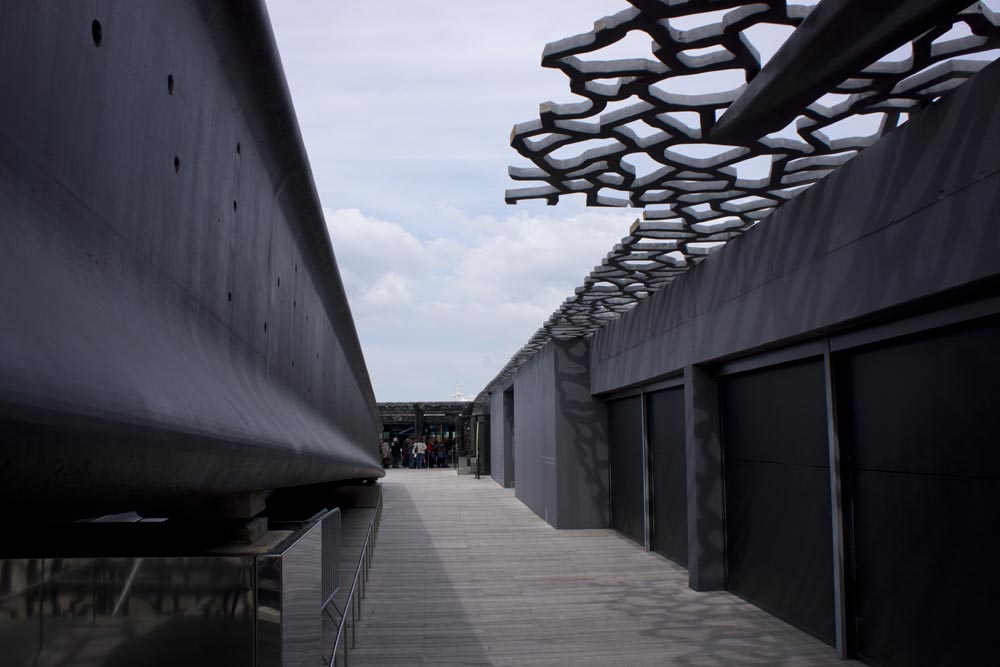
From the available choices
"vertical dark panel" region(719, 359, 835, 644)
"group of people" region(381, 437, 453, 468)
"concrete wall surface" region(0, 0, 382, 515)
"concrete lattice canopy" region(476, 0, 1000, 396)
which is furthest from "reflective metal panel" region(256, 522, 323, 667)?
"group of people" region(381, 437, 453, 468)

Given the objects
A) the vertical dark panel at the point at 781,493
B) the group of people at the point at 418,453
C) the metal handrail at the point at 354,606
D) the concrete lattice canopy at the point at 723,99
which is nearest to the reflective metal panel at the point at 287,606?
the metal handrail at the point at 354,606

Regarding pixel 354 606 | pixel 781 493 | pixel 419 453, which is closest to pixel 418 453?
pixel 419 453

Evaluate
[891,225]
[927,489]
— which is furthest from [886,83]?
[927,489]

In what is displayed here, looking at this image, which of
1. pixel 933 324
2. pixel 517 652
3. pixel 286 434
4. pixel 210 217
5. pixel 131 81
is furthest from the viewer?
pixel 517 652

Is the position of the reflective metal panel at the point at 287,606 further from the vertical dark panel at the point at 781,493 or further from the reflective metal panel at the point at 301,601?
the vertical dark panel at the point at 781,493

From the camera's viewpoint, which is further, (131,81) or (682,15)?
(682,15)

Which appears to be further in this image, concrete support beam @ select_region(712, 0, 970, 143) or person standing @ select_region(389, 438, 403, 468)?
person standing @ select_region(389, 438, 403, 468)

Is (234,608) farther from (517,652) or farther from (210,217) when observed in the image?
(517,652)

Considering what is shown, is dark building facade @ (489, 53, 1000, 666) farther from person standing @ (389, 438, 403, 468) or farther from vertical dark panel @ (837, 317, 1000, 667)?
person standing @ (389, 438, 403, 468)

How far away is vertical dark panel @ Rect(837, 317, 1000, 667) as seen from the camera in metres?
6.25

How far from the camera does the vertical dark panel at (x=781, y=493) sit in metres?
8.74

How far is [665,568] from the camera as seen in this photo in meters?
13.2

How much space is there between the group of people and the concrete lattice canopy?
139ft

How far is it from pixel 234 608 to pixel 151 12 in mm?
1755
